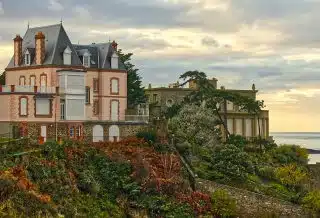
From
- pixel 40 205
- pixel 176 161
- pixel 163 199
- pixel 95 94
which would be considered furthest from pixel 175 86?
pixel 40 205

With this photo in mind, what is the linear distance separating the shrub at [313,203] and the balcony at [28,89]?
21.7 metres

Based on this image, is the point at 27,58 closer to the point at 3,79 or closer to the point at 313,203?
the point at 3,79

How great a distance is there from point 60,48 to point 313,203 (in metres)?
24.6

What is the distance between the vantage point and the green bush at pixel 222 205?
48625 mm

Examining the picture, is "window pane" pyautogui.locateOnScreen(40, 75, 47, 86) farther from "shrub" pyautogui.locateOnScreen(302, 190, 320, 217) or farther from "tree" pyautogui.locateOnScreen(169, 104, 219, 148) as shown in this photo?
"shrub" pyautogui.locateOnScreen(302, 190, 320, 217)

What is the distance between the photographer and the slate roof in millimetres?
61594

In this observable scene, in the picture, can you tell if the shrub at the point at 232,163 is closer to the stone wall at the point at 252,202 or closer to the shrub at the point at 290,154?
the stone wall at the point at 252,202

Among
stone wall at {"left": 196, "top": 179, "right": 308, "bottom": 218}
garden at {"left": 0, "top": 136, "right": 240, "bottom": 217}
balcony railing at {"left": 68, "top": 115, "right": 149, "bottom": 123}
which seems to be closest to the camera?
garden at {"left": 0, "top": 136, "right": 240, "bottom": 217}

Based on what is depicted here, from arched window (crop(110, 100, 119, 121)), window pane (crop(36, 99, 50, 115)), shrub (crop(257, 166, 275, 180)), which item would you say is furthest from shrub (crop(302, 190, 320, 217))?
window pane (crop(36, 99, 50, 115))

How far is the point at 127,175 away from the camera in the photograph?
4919 cm

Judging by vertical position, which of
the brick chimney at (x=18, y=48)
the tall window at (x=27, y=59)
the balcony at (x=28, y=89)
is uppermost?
the brick chimney at (x=18, y=48)

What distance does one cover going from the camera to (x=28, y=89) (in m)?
58.7

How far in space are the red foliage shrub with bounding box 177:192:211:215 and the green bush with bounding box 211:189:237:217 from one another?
0.41m

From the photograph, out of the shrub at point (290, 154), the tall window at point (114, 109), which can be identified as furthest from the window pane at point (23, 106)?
the shrub at point (290, 154)
